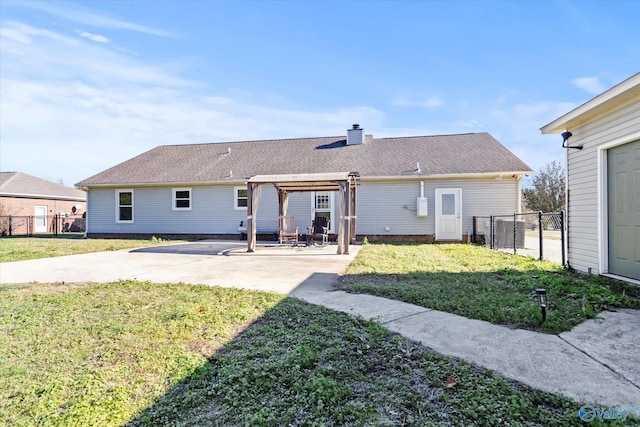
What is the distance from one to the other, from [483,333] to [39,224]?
2795cm

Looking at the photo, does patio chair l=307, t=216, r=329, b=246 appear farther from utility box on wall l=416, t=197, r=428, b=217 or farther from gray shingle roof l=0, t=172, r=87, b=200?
gray shingle roof l=0, t=172, r=87, b=200

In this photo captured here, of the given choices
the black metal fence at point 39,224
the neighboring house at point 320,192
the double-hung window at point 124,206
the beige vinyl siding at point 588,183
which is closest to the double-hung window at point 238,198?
the neighboring house at point 320,192

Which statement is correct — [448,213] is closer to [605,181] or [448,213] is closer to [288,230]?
[288,230]

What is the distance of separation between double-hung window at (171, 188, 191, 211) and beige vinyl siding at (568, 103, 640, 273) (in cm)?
1347

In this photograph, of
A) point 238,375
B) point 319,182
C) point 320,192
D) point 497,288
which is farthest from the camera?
point 320,192

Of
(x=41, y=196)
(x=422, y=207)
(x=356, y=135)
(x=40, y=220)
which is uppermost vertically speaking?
(x=356, y=135)

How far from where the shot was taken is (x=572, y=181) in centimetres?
641

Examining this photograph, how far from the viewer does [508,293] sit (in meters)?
4.66

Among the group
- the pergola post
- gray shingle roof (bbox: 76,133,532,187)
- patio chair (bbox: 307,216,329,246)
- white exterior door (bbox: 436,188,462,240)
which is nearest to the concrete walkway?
the pergola post

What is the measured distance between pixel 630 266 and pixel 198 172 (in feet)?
47.2

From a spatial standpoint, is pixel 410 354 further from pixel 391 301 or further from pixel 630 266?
pixel 630 266

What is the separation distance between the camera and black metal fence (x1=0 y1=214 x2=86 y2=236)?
20.2 m

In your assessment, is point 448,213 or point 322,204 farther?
point 322,204

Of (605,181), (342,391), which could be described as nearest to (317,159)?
(605,181)
